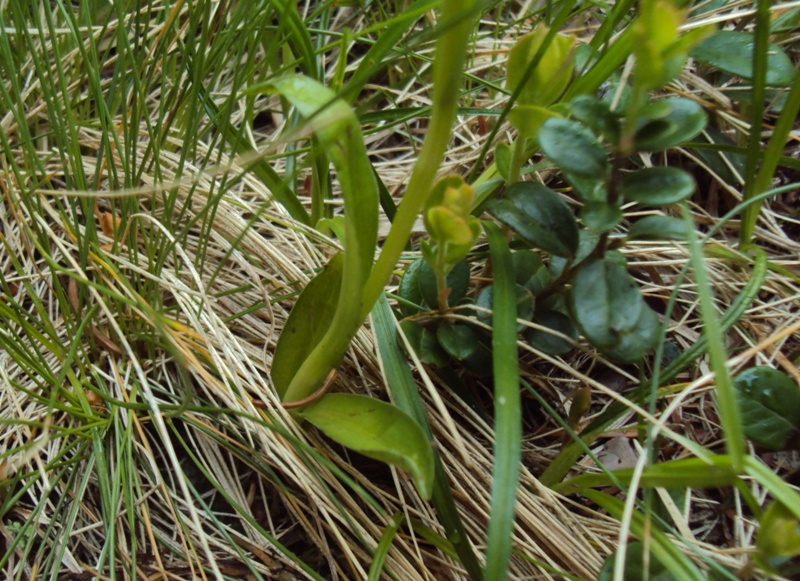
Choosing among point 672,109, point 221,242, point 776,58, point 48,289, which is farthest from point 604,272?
point 48,289

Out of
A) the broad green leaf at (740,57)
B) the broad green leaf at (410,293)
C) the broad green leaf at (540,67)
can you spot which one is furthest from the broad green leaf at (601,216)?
the broad green leaf at (740,57)

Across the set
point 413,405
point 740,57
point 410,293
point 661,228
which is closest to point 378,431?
point 413,405

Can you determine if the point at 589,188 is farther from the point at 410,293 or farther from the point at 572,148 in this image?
the point at 410,293

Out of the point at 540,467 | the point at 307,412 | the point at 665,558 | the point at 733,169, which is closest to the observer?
the point at 665,558

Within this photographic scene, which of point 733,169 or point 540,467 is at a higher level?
point 733,169

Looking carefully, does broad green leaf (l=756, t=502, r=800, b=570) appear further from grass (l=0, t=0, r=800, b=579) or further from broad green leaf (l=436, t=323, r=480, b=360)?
broad green leaf (l=436, t=323, r=480, b=360)

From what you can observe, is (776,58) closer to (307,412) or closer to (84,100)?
(307,412)

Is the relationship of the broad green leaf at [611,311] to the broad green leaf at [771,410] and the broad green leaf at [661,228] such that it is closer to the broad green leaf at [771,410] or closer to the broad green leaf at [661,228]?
the broad green leaf at [661,228]
